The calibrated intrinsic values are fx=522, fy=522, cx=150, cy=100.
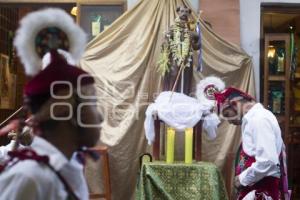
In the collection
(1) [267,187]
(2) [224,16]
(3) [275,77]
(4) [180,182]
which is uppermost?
(2) [224,16]

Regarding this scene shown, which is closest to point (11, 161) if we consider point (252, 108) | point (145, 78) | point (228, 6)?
point (252, 108)

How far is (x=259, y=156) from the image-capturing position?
133 inches

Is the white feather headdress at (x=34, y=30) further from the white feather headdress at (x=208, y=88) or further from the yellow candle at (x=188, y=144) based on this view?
the white feather headdress at (x=208, y=88)

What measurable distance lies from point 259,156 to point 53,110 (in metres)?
1.97

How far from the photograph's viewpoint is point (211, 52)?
17.4 ft

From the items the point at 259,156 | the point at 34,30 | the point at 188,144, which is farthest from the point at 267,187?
the point at 34,30

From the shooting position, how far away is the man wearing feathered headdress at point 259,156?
11.1ft

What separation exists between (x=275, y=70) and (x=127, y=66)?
155 centimetres

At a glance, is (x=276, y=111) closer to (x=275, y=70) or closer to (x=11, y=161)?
(x=275, y=70)

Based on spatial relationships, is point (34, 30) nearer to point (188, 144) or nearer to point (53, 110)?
point (53, 110)

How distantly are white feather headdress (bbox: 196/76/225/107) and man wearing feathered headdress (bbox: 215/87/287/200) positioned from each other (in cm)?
98

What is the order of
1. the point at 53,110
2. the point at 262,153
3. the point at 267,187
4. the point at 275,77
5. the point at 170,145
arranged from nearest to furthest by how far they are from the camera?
the point at 53,110, the point at 262,153, the point at 267,187, the point at 170,145, the point at 275,77

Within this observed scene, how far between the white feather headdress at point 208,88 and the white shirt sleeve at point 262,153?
128 cm

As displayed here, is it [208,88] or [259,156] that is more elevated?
[208,88]
